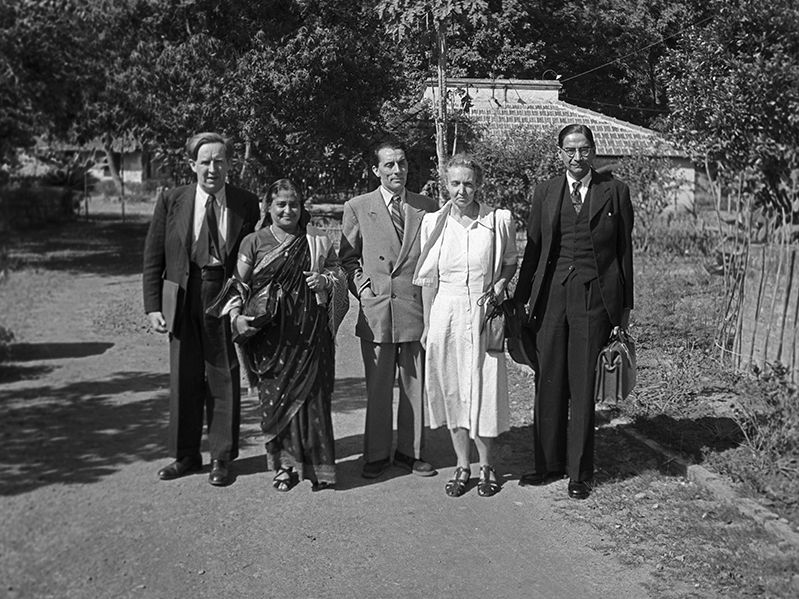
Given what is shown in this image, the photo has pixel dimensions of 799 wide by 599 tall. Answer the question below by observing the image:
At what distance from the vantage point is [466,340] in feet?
19.0

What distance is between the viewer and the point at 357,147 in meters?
16.0

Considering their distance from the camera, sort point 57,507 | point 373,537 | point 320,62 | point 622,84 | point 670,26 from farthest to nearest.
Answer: point 320,62, point 622,84, point 670,26, point 373,537, point 57,507

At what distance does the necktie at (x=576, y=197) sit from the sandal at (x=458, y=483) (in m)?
1.71

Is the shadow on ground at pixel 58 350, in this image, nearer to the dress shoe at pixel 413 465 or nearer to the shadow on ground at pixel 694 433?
the dress shoe at pixel 413 465

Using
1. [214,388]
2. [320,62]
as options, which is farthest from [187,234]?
[320,62]

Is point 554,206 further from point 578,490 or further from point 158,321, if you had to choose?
point 158,321

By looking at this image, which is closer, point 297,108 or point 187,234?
point 187,234

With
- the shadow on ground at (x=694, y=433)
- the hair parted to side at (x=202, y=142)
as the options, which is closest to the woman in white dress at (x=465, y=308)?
the hair parted to side at (x=202, y=142)

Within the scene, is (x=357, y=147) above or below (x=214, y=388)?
above

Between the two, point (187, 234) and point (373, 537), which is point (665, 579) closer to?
point (373, 537)

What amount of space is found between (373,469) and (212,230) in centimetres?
180

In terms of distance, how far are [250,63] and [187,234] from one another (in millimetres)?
10552

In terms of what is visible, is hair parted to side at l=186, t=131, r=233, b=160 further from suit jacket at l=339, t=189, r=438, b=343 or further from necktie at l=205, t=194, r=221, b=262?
suit jacket at l=339, t=189, r=438, b=343

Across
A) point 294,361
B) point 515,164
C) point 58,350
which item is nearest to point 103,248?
point 515,164
